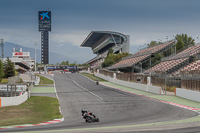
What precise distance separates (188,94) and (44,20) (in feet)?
299

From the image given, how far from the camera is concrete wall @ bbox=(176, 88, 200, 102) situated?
92.3 ft

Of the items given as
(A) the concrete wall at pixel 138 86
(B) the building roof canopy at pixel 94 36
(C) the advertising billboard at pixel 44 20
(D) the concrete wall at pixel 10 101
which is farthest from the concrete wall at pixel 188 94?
(B) the building roof canopy at pixel 94 36

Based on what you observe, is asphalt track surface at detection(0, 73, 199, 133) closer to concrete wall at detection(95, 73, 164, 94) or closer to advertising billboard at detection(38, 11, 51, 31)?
concrete wall at detection(95, 73, 164, 94)

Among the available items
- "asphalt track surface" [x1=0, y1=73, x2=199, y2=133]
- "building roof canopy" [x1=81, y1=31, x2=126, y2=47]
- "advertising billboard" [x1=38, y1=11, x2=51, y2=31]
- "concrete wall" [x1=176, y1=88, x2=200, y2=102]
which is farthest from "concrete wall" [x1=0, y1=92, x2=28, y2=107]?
"building roof canopy" [x1=81, y1=31, x2=126, y2=47]

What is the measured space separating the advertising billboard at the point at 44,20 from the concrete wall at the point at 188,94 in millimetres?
86882

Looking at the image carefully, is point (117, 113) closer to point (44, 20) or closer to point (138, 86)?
point (138, 86)

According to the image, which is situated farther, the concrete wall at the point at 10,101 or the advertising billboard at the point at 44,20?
the advertising billboard at the point at 44,20

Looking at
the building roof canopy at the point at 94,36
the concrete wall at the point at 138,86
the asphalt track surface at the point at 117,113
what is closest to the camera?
the asphalt track surface at the point at 117,113

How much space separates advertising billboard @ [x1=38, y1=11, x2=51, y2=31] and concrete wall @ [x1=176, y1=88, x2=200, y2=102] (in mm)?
86882

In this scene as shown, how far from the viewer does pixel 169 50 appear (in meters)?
73.9

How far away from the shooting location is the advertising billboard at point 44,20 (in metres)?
110

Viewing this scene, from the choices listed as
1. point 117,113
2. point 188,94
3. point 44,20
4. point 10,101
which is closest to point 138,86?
point 188,94

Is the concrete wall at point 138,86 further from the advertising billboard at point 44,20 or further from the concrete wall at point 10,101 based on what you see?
the advertising billboard at point 44,20

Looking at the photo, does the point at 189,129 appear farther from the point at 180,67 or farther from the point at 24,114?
the point at 180,67
